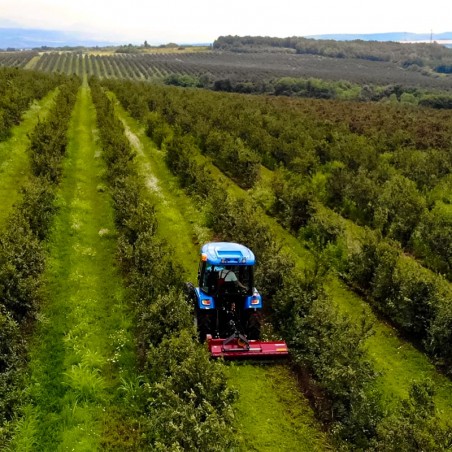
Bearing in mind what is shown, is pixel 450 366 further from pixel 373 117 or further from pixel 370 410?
pixel 373 117

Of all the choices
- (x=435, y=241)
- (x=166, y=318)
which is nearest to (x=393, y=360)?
(x=166, y=318)

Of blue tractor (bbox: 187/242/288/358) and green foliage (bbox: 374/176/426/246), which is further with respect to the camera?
green foliage (bbox: 374/176/426/246)

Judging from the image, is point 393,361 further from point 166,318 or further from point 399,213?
point 399,213

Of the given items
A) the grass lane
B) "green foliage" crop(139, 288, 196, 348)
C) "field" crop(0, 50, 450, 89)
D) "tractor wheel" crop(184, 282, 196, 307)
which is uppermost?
"field" crop(0, 50, 450, 89)

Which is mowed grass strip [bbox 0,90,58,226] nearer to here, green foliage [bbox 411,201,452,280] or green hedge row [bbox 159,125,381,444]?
green hedge row [bbox 159,125,381,444]

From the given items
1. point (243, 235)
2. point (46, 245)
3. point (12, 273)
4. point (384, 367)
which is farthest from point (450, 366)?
point (46, 245)

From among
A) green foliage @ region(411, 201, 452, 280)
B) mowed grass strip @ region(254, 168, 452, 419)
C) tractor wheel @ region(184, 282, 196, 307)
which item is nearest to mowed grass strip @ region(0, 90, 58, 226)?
tractor wheel @ region(184, 282, 196, 307)
